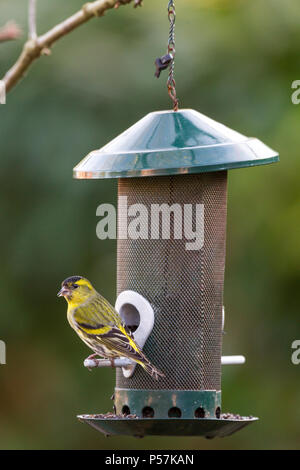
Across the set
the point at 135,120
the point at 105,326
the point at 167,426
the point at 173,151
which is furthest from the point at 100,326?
the point at 135,120

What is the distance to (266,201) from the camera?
12.9 meters

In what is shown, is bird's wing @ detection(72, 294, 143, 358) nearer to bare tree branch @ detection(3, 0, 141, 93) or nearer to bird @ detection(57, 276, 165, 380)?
bird @ detection(57, 276, 165, 380)

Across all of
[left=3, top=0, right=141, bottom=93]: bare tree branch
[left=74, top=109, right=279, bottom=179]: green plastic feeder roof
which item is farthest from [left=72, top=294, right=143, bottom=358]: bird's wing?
[left=3, top=0, right=141, bottom=93]: bare tree branch

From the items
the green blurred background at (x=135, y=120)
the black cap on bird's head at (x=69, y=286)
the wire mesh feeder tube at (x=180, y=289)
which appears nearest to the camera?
the wire mesh feeder tube at (x=180, y=289)

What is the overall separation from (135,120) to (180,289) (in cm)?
601

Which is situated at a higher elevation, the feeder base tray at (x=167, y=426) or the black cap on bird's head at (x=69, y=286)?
the black cap on bird's head at (x=69, y=286)

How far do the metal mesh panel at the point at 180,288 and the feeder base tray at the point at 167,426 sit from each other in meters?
0.28

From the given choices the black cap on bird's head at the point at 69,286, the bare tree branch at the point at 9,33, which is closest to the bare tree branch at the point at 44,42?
the bare tree branch at the point at 9,33

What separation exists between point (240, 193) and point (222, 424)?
6.50 meters

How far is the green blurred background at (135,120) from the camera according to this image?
12.7m

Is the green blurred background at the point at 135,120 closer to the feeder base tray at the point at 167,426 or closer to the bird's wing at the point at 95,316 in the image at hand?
the bird's wing at the point at 95,316

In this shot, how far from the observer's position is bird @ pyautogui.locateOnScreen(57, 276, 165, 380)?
21.9 feet

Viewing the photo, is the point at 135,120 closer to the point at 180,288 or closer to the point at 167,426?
the point at 180,288

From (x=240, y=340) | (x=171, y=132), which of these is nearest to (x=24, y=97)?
(x=240, y=340)
